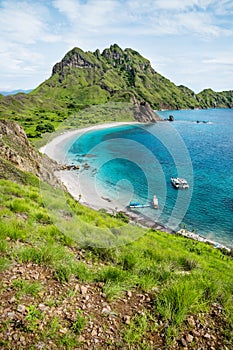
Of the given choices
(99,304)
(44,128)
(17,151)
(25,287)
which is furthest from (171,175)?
(44,128)

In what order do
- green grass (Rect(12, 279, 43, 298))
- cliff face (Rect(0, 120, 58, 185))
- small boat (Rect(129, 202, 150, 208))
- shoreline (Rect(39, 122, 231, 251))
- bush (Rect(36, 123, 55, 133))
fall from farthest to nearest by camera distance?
1. bush (Rect(36, 123, 55, 133))
2. small boat (Rect(129, 202, 150, 208))
3. shoreline (Rect(39, 122, 231, 251))
4. cliff face (Rect(0, 120, 58, 185))
5. green grass (Rect(12, 279, 43, 298))

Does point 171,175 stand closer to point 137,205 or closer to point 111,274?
point 137,205

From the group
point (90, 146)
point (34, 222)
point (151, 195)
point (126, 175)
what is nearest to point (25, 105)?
point (90, 146)

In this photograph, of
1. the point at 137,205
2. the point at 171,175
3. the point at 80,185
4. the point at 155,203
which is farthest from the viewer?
the point at 171,175

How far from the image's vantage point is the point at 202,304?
630 centimetres

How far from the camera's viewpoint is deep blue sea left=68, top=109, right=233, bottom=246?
43.4 meters

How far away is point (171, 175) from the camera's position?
69250 mm

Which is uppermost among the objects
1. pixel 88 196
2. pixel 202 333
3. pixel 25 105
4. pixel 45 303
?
pixel 25 105

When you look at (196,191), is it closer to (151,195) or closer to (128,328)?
(151,195)

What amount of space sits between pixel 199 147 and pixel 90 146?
49.3 meters

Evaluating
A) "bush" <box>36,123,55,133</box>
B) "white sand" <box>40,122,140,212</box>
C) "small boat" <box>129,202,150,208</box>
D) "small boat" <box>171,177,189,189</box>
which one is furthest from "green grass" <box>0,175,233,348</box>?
"bush" <box>36,123,55,133</box>

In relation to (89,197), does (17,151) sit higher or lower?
higher

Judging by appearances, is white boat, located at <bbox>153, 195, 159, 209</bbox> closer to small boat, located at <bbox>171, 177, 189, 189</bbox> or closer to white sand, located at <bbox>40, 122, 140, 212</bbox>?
white sand, located at <bbox>40, 122, 140, 212</bbox>

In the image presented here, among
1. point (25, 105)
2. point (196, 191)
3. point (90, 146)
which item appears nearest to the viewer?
point (196, 191)
